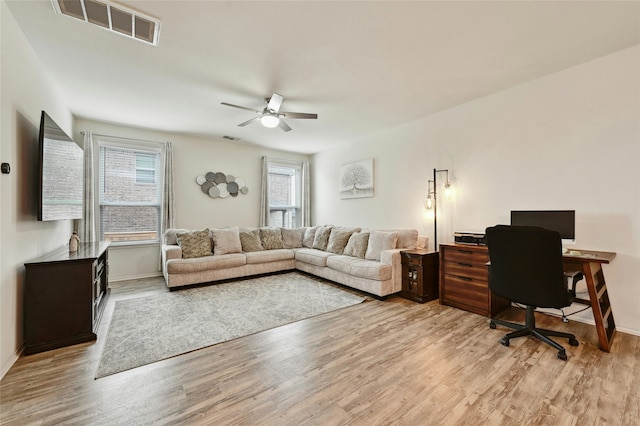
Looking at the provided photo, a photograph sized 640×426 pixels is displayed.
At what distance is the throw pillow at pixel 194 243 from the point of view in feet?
14.5

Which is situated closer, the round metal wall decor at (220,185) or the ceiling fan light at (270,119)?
the ceiling fan light at (270,119)

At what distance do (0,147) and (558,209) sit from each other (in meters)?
5.09

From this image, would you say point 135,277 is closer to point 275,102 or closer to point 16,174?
→ point 16,174

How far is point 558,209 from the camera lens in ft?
9.82

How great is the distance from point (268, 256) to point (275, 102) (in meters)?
2.74

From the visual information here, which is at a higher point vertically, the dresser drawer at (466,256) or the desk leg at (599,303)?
the dresser drawer at (466,256)

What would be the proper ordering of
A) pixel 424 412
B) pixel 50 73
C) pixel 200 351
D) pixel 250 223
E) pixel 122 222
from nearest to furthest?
pixel 424 412, pixel 200 351, pixel 50 73, pixel 122 222, pixel 250 223

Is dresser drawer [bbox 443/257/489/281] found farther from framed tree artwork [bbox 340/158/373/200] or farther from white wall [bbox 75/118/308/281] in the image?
white wall [bbox 75/118/308/281]

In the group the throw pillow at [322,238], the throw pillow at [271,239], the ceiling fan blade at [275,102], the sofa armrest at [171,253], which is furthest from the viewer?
the throw pillow at [271,239]

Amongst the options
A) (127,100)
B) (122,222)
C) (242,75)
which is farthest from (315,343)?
(122,222)

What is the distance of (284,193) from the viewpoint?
6.80 m

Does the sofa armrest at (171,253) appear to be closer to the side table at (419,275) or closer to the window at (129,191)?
the window at (129,191)

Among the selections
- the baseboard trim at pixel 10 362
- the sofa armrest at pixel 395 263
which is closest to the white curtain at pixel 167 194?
the baseboard trim at pixel 10 362

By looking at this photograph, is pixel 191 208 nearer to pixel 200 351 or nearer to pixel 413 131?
pixel 200 351
